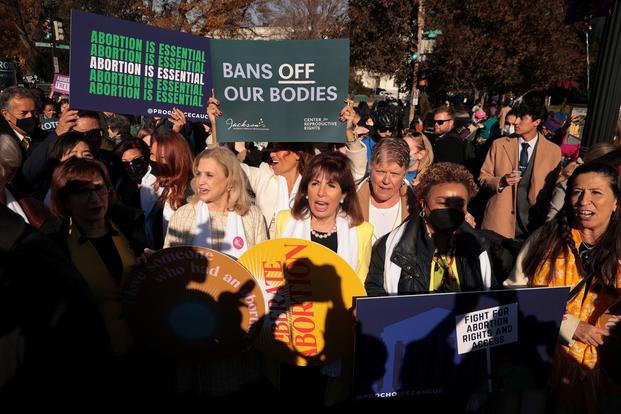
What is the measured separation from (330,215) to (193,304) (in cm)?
100

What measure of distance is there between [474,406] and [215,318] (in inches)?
58.5

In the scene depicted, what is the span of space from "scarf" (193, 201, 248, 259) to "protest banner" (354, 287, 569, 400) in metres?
1.01

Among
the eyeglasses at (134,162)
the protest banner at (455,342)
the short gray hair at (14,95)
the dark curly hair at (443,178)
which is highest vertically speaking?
the short gray hair at (14,95)

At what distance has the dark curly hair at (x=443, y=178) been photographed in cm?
264

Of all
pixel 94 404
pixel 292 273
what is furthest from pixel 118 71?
pixel 94 404

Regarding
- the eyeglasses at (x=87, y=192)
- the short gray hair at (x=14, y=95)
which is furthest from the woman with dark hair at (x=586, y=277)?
the short gray hair at (x=14, y=95)

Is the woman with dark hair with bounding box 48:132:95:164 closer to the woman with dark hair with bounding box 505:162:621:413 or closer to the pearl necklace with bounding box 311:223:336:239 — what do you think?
the pearl necklace with bounding box 311:223:336:239

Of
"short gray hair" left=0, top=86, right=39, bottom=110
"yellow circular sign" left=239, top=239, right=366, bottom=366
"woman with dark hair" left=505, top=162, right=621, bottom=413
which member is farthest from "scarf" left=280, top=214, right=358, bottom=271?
"short gray hair" left=0, top=86, right=39, bottom=110

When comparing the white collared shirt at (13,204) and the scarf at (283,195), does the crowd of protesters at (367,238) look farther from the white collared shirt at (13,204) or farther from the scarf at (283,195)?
the scarf at (283,195)

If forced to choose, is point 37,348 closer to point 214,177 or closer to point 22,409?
point 22,409

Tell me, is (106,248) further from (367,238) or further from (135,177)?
(135,177)

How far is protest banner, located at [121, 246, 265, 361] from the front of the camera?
227 cm

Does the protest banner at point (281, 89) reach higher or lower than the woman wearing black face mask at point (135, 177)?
higher

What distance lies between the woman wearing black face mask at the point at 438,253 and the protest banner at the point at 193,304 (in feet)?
2.36
